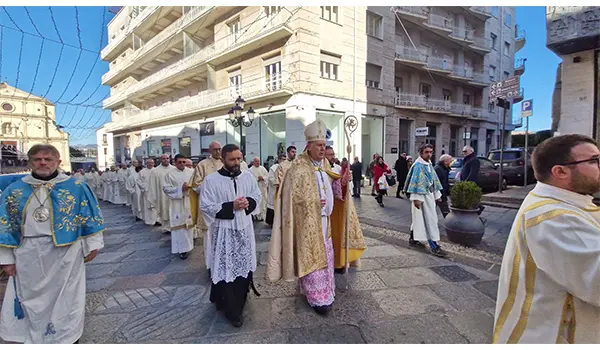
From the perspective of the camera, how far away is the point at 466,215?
508 centimetres

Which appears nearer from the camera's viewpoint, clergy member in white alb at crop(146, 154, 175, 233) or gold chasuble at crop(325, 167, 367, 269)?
gold chasuble at crop(325, 167, 367, 269)

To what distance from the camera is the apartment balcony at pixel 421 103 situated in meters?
19.5

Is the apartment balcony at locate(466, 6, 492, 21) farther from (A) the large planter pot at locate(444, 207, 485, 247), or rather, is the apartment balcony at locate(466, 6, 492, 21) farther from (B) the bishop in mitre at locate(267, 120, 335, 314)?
(B) the bishop in mitre at locate(267, 120, 335, 314)

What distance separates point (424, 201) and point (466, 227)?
3.31ft

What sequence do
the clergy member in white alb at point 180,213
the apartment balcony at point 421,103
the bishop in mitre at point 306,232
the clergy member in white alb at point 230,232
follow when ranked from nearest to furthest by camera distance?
the clergy member in white alb at point 230,232, the bishop in mitre at point 306,232, the clergy member in white alb at point 180,213, the apartment balcony at point 421,103

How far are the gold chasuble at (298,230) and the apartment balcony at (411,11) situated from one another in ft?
65.2

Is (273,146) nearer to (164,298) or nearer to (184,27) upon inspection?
(184,27)

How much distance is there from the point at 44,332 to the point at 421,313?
136 inches

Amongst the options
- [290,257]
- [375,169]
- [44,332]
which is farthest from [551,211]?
[375,169]

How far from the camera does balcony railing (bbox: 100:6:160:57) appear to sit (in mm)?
23273

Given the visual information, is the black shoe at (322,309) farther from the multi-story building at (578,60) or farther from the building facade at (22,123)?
the building facade at (22,123)

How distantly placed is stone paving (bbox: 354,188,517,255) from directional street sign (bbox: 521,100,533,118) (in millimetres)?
3308

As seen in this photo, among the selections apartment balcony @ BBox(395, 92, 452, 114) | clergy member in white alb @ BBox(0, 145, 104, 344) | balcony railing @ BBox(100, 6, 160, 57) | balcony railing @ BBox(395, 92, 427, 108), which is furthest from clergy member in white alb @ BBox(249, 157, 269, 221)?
balcony railing @ BBox(100, 6, 160, 57)

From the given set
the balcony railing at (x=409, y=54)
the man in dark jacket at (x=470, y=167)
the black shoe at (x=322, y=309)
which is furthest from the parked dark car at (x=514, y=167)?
the black shoe at (x=322, y=309)
